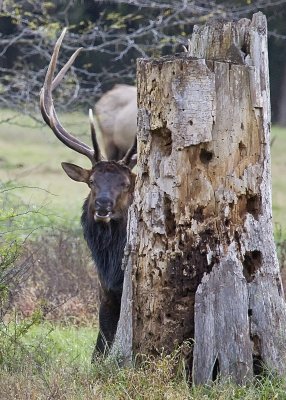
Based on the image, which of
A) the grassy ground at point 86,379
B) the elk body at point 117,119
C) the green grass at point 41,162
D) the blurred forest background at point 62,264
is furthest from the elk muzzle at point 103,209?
the elk body at point 117,119

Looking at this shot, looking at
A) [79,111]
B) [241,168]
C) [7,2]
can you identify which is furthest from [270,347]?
[79,111]

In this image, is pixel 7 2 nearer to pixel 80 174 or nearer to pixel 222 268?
pixel 80 174

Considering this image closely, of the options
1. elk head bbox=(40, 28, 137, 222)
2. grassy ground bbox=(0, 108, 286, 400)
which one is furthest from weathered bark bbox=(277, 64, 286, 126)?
grassy ground bbox=(0, 108, 286, 400)

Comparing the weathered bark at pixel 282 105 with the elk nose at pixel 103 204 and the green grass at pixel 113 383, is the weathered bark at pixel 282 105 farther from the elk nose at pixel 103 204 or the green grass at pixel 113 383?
the green grass at pixel 113 383

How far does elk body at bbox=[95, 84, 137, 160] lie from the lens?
17.7 metres

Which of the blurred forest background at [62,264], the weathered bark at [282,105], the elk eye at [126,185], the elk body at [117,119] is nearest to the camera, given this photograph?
the blurred forest background at [62,264]

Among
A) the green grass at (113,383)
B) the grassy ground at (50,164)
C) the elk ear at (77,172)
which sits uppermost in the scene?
the grassy ground at (50,164)

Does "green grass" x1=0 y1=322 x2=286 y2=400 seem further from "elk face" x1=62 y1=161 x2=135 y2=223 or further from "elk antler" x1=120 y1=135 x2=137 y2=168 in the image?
"elk antler" x1=120 y1=135 x2=137 y2=168

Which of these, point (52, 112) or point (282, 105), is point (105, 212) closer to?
point (52, 112)

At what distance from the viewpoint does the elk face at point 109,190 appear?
822cm

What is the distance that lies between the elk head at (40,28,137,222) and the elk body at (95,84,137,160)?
29.3 feet

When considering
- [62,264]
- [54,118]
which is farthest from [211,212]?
[62,264]

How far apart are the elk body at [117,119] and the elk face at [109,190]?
896 cm

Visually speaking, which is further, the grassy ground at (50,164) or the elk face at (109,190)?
the grassy ground at (50,164)
